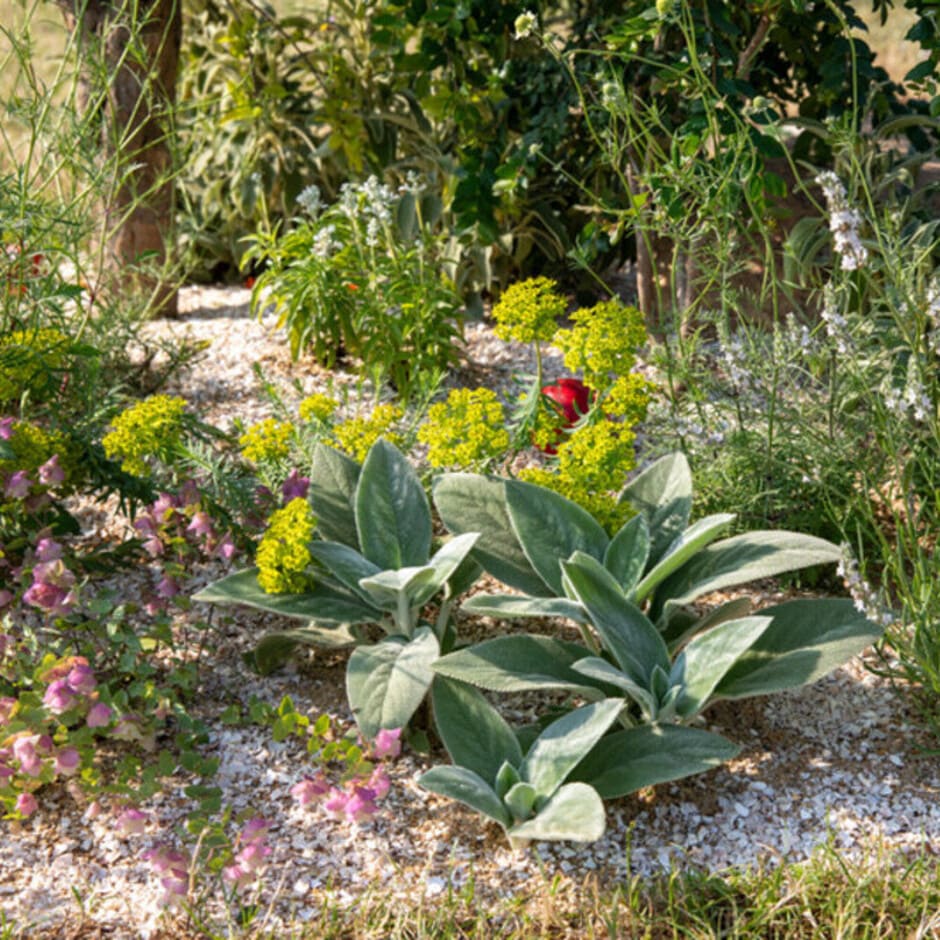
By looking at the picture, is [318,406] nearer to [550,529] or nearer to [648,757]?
[550,529]

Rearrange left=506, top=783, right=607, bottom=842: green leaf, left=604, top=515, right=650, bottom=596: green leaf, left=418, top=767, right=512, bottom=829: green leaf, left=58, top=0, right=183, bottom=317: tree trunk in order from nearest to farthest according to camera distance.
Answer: left=506, top=783, right=607, bottom=842: green leaf
left=418, top=767, right=512, bottom=829: green leaf
left=604, top=515, right=650, bottom=596: green leaf
left=58, top=0, right=183, bottom=317: tree trunk

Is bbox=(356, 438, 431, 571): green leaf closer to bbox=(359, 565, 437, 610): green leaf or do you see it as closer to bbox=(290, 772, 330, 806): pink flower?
bbox=(359, 565, 437, 610): green leaf

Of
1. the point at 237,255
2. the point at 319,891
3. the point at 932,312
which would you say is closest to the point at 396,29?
the point at 237,255

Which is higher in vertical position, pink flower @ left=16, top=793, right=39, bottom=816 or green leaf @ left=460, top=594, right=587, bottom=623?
green leaf @ left=460, top=594, right=587, bottom=623

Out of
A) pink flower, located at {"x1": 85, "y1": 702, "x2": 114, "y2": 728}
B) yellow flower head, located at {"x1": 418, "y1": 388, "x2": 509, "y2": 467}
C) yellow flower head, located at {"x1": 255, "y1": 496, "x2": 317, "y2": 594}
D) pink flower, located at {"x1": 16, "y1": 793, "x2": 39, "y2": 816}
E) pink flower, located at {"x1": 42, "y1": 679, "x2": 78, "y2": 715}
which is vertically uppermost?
yellow flower head, located at {"x1": 418, "y1": 388, "x2": 509, "y2": 467}

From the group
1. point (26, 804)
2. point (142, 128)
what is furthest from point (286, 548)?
point (142, 128)

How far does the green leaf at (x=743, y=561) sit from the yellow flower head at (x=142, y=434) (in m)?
1.07

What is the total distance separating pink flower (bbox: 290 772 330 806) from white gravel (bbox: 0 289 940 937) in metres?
0.10

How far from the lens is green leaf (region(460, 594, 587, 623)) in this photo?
2295 millimetres

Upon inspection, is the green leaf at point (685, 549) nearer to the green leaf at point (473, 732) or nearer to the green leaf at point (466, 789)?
the green leaf at point (473, 732)

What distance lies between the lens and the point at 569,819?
2004 millimetres

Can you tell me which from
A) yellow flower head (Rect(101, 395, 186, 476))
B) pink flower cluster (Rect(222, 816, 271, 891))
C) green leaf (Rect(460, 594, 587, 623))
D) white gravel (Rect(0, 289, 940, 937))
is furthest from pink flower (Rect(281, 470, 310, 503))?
pink flower cluster (Rect(222, 816, 271, 891))

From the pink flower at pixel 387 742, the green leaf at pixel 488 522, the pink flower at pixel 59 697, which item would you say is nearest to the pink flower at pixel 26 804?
the pink flower at pixel 59 697

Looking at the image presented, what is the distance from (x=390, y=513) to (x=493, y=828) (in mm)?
670
